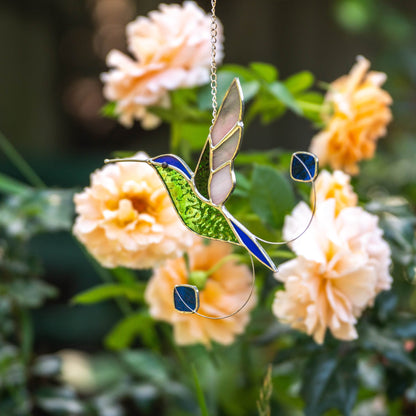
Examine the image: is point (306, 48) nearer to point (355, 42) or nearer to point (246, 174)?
point (355, 42)

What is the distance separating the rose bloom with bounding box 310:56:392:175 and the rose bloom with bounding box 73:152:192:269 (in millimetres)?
196

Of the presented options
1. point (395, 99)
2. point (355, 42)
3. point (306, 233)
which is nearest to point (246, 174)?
point (306, 233)

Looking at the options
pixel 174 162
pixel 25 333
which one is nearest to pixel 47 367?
pixel 25 333

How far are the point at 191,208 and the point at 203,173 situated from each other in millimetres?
28

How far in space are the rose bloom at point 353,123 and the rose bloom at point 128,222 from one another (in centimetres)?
20

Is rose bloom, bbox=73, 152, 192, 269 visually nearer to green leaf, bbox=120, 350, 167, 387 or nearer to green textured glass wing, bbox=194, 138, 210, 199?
green textured glass wing, bbox=194, 138, 210, 199

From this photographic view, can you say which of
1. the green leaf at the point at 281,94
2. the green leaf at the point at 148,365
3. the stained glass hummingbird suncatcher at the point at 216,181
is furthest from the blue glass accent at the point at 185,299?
the green leaf at the point at 148,365

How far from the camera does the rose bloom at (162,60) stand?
0.47 m

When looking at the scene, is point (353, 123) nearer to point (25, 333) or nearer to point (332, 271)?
point (332, 271)

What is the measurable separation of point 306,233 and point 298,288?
0.04 m

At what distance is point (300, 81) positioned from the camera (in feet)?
1.82

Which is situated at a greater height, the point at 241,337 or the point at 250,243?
the point at 250,243

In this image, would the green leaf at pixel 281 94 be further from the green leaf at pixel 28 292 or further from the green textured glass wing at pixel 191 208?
the green leaf at pixel 28 292

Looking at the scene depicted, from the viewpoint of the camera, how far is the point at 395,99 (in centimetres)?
127
